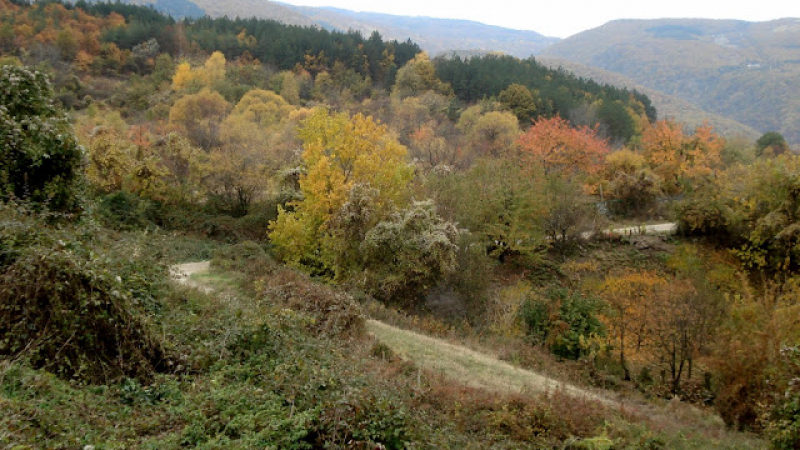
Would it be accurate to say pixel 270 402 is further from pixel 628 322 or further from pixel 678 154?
pixel 678 154

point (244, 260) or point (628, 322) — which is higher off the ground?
point (244, 260)

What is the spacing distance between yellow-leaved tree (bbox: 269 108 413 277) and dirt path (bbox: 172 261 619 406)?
603cm

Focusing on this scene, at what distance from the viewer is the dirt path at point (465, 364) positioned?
11734mm

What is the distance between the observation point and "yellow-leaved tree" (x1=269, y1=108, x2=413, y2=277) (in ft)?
66.4

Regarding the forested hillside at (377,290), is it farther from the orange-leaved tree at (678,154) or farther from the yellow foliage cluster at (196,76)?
the yellow foliage cluster at (196,76)

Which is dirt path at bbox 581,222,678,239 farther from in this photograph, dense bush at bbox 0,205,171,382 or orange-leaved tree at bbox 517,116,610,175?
dense bush at bbox 0,205,171,382

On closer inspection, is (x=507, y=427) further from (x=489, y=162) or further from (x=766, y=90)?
(x=766, y=90)

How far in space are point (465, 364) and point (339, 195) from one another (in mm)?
10887

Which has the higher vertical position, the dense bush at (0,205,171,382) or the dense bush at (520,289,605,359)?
the dense bush at (0,205,171,382)

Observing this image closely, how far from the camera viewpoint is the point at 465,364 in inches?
514

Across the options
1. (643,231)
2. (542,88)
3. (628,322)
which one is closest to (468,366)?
(628,322)

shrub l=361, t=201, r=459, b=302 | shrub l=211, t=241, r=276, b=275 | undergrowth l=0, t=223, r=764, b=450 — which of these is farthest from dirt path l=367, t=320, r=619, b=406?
shrub l=211, t=241, r=276, b=275

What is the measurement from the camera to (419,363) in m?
12.2

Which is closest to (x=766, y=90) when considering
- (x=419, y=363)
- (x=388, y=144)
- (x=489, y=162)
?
(x=489, y=162)
